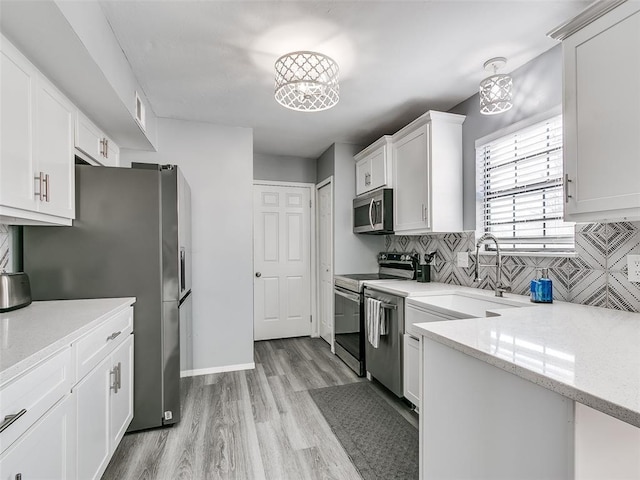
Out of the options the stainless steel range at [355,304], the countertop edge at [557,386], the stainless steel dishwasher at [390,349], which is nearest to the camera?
the countertop edge at [557,386]

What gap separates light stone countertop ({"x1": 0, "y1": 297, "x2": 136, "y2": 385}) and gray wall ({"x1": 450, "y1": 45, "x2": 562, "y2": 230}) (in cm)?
259

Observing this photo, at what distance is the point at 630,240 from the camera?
1564 mm

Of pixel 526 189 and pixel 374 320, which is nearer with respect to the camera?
pixel 526 189

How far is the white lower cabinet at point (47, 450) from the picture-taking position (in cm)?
93

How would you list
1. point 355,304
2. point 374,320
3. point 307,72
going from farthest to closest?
point 355,304, point 374,320, point 307,72

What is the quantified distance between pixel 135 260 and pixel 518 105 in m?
2.74

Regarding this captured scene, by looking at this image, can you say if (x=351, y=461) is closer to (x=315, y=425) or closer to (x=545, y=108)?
(x=315, y=425)

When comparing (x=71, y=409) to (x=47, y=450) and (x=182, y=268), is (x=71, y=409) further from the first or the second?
(x=182, y=268)

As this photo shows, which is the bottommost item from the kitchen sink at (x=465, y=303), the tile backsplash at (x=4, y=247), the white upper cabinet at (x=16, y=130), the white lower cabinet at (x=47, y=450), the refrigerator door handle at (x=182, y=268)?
the white lower cabinet at (x=47, y=450)

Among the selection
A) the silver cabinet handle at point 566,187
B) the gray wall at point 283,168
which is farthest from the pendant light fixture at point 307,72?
the gray wall at point 283,168

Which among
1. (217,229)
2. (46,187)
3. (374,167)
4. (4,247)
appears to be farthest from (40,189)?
(374,167)

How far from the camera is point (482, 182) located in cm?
255

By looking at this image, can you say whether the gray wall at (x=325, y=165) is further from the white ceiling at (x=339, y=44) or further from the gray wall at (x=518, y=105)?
the gray wall at (x=518, y=105)

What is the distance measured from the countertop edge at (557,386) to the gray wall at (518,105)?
68.2 inches
